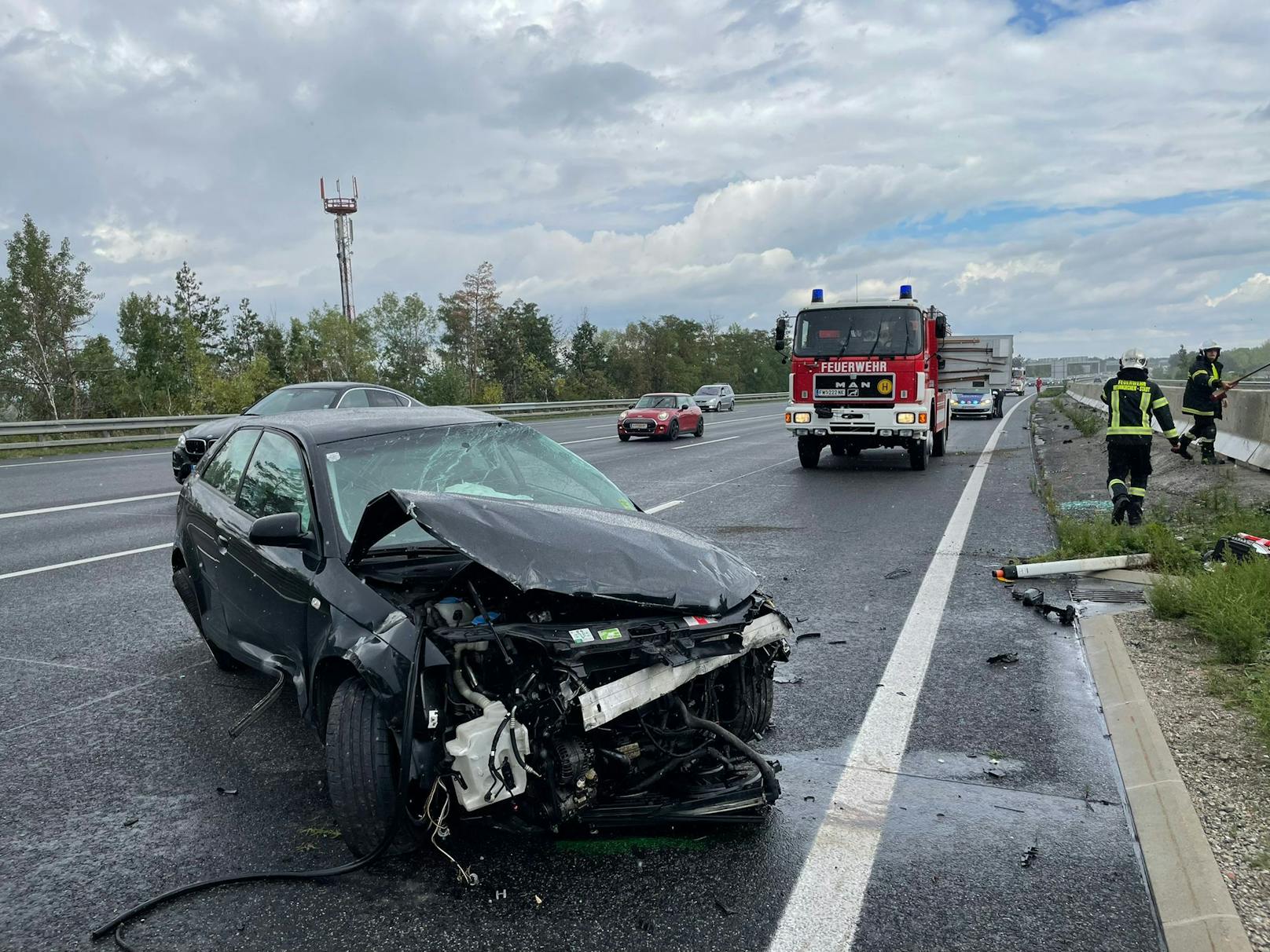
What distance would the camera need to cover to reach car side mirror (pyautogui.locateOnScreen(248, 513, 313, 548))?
377 centimetres

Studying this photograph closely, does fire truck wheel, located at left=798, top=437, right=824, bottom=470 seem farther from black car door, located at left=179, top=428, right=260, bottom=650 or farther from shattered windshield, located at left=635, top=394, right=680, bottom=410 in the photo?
black car door, located at left=179, top=428, right=260, bottom=650

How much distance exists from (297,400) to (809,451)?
8.58 m

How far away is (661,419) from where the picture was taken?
25578mm

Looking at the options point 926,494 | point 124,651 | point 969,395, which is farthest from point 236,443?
Answer: point 969,395

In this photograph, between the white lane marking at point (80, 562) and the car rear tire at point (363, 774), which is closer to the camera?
the car rear tire at point (363, 774)

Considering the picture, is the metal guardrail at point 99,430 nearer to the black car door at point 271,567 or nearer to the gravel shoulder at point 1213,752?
the black car door at point 271,567

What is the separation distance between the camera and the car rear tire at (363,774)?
312 cm

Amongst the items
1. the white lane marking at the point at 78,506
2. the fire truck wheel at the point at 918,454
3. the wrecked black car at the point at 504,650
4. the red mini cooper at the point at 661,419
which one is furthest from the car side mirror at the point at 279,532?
the red mini cooper at the point at 661,419

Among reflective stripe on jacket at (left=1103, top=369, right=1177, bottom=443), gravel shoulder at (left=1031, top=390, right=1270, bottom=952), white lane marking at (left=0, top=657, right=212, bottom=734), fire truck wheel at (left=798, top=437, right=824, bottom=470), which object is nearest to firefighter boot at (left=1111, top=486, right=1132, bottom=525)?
reflective stripe on jacket at (left=1103, top=369, right=1177, bottom=443)

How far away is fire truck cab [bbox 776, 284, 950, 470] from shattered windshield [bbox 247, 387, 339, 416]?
6.93 m

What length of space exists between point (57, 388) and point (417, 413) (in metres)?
49.3

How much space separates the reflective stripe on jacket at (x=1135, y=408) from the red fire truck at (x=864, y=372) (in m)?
5.79

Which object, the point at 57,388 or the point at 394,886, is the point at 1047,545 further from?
the point at 57,388

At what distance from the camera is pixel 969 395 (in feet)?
115
